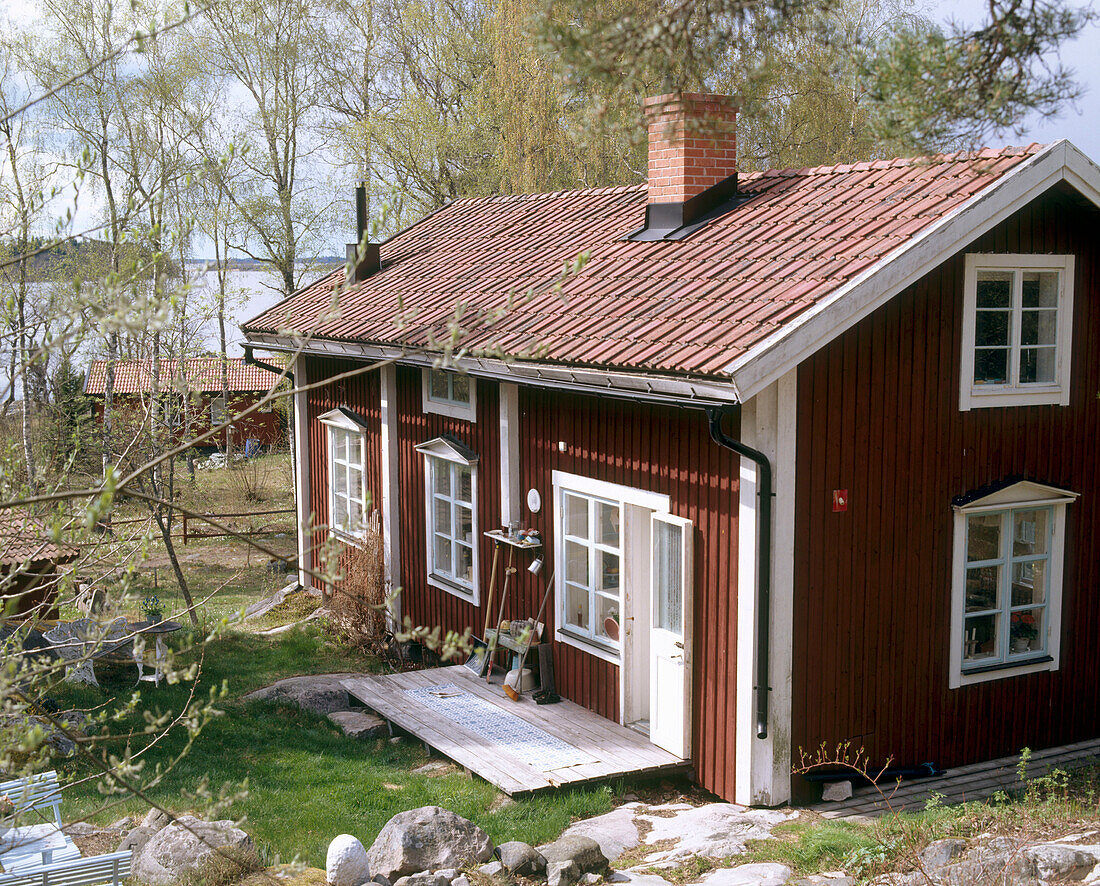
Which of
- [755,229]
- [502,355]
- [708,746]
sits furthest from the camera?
[755,229]

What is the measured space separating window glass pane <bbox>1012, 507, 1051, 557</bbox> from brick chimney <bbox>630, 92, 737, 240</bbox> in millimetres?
3664

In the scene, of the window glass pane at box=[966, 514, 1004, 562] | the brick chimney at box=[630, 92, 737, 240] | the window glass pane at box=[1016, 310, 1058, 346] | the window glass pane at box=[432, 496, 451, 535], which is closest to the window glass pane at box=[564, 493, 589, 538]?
the window glass pane at box=[432, 496, 451, 535]

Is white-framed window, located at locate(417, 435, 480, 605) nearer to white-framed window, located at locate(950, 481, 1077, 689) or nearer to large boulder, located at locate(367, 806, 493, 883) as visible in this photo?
large boulder, located at locate(367, 806, 493, 883)

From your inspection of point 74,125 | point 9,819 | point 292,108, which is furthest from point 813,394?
point 292,108

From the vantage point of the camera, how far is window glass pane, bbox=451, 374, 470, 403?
412 inches

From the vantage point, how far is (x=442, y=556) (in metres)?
11.2

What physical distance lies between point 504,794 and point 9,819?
4280 mm

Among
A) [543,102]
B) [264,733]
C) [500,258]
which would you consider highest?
[543,102]

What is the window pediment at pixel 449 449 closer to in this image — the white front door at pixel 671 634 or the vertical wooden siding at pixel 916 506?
the white front door at pixel 671 634

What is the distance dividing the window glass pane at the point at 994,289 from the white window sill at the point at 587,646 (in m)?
3.87

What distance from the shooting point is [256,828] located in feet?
23.3

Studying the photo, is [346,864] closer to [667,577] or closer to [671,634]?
[671,634]

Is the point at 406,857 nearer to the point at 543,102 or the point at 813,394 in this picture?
the point at 813,394

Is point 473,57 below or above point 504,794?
above
